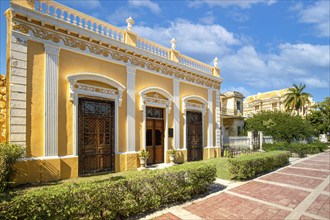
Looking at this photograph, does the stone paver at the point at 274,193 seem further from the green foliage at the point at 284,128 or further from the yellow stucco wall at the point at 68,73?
the green foliage at the point at 284,128

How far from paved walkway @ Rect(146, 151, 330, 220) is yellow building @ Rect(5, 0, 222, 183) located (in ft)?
15.0

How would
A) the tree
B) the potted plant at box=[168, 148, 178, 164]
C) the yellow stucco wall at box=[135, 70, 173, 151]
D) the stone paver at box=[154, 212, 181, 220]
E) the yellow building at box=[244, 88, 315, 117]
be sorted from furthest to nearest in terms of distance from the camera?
the yellow building at box=[244, 88, 315, 117] → the tree → the potted plant at box=[168, 148, 178, 164] → the yellow stucco wall at box=[135, 70, 173, 151] → the stone paver at box=[154, 212, 181, 220]

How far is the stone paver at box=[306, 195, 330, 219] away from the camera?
15.7 feet

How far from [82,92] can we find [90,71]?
1.01m

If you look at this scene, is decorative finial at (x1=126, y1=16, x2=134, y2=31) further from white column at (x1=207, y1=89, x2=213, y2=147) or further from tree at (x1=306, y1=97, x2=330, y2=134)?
tree at (x1=306, y1=97, x2=330, y2=134)

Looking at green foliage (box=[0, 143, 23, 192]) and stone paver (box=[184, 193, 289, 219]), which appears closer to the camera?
stone paver (box=[184, 193, 289, 219])

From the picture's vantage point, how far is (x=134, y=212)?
14.4ft

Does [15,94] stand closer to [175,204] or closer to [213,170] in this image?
[175,204]

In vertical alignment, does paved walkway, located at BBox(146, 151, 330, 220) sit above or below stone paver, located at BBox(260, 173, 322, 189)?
above

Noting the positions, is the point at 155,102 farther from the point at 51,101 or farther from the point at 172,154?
the point at 51,101

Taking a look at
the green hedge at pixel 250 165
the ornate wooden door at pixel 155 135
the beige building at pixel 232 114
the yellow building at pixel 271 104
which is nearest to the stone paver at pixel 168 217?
the green hedge at pixel 250 165

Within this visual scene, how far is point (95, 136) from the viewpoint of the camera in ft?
26.7

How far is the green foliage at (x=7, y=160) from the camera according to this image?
5.38 metres

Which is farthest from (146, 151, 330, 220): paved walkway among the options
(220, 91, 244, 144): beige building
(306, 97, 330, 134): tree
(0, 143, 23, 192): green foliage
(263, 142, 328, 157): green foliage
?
(306, 97, 330, 134): tree
